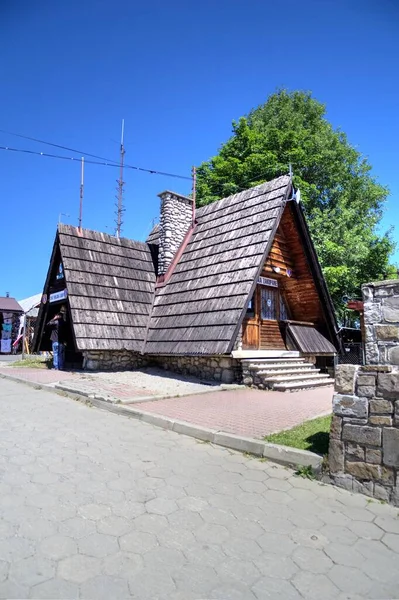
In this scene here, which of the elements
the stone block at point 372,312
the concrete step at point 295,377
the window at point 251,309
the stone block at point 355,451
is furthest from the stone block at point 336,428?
the window at point 251,309

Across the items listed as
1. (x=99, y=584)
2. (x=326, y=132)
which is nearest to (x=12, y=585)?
(x=99, y=584)

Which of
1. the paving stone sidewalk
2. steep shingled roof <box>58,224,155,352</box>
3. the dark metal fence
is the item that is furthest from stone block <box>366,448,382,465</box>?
the dark metal fence

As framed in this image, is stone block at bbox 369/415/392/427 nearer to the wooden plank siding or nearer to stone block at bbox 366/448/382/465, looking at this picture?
stone block at bbox 366/448/382/465

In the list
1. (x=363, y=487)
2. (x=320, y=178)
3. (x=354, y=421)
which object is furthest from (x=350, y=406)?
(x=320, y=178)

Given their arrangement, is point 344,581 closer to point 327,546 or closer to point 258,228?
point 327,546

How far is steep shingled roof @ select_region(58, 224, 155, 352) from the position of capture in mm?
12234

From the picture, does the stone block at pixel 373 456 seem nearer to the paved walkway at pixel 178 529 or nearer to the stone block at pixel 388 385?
the paved walkway at pixel 178 529

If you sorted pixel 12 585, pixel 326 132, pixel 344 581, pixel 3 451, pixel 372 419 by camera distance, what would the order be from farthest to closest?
pixel 326 132
pixel 3 451
pixel 372 419
pixel 344 581
pixel 12 585

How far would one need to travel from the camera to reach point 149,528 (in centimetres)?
305

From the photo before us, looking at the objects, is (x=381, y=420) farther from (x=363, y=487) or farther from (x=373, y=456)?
(x=363, y=487)

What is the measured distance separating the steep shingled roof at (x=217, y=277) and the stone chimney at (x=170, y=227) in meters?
0.62

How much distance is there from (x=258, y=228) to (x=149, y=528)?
10.1 metres

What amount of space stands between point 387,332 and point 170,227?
11.9m

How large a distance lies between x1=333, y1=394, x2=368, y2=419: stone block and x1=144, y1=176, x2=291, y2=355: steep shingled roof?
5.76 meters
